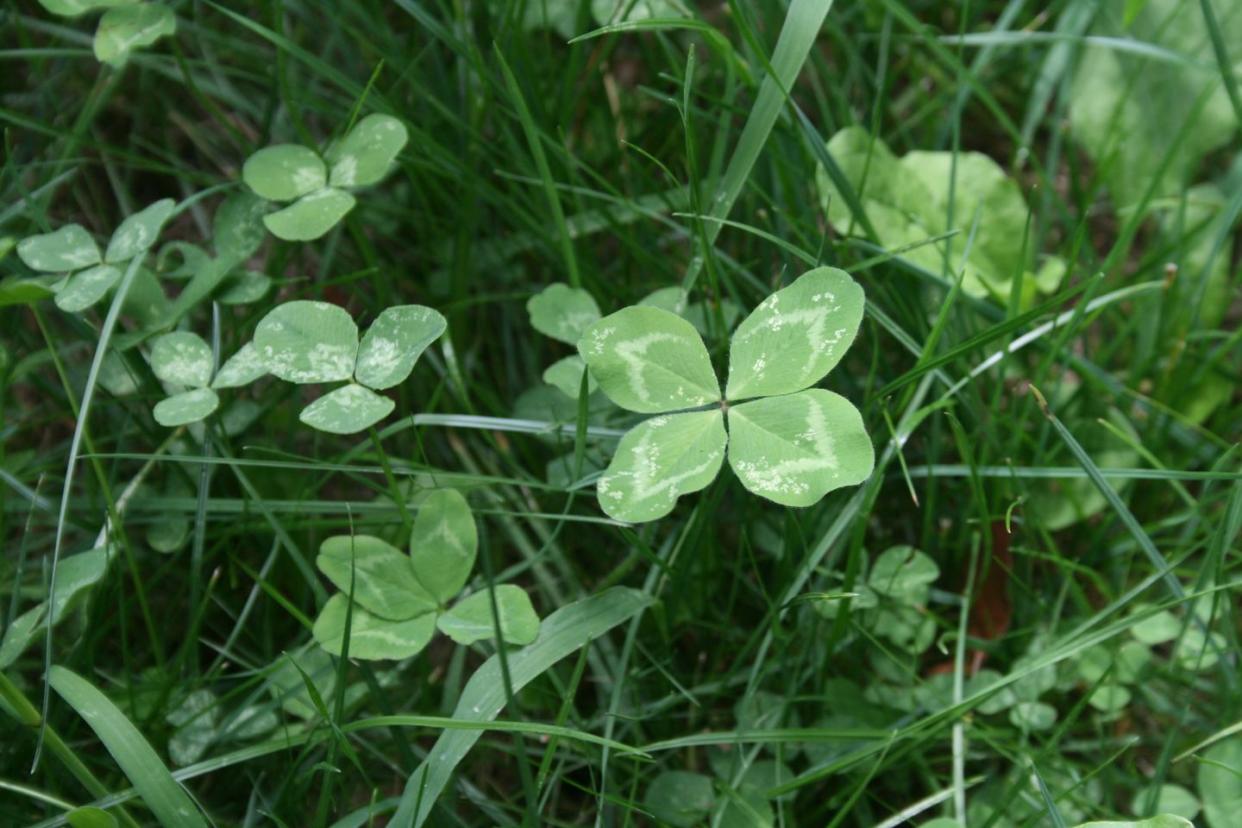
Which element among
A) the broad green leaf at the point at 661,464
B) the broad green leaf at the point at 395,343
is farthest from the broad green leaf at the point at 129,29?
the broad green leaf at the point at 661,464

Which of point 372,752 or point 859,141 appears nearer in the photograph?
point 372,752

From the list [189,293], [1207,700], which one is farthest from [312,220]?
[1207,700]

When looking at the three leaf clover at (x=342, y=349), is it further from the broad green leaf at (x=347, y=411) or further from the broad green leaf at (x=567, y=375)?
the broad green leaf at (x=567, y=375)

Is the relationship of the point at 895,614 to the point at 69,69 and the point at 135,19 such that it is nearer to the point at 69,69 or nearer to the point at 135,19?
the point at 135,19

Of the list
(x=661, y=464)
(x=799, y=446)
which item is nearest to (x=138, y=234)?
(x=661, y=464)

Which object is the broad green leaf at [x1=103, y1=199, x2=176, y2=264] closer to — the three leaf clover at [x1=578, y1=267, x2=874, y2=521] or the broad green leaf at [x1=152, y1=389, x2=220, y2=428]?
the broad green leaf at [x1=152, y1=389, x2=220, y2=428]

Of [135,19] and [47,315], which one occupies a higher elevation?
[135,19]

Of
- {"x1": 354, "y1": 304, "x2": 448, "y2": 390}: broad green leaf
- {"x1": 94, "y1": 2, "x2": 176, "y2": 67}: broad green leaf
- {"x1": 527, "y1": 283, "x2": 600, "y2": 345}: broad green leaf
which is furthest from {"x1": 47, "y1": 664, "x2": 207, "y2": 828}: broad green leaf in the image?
{"x1": 94, "y1": 2, "x2": 176, "y2": 67}: broad green leaf
